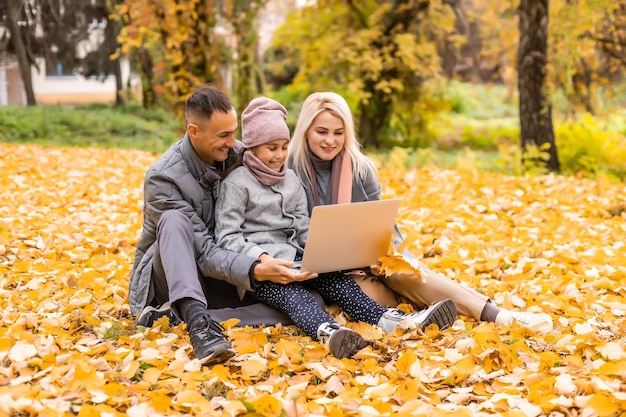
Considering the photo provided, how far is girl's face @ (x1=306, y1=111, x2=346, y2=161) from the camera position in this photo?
3584 millimetres

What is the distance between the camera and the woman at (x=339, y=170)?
11.5 ft

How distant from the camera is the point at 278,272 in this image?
3021 mm

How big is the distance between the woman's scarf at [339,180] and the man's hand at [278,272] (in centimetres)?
64

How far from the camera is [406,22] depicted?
13.2m

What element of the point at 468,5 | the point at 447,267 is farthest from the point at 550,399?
the point at 468,5

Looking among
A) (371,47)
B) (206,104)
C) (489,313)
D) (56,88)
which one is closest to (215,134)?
(206,104)

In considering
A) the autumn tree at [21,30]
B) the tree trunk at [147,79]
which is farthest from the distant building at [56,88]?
the autumn tree at [21,30]

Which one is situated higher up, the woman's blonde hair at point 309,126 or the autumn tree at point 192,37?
the autumn tree at point 192,37

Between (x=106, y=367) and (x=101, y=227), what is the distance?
3.06 metres

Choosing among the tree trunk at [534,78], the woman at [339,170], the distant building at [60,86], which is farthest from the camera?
the distant building at [60,86]

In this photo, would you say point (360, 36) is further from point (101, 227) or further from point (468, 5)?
point (101, 227)

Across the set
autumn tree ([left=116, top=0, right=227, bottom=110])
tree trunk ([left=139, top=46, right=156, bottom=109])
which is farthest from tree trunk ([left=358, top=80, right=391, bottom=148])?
tree trunk ([left=139, top=46, right=156, bottom=109])

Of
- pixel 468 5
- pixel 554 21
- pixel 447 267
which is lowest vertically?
pixel 447 267

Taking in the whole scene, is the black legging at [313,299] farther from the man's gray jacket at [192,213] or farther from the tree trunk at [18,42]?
the tree trunk at [18,42]
